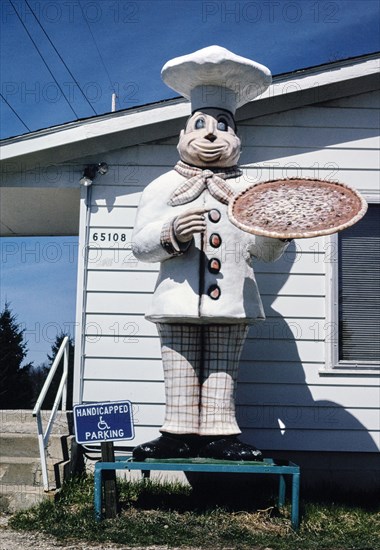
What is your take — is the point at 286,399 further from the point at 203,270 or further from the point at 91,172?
the point at 91,172

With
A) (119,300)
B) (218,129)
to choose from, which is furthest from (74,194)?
(218,129)

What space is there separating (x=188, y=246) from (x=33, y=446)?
1928 mm

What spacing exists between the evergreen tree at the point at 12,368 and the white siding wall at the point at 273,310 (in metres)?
4.44

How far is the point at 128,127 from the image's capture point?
229 inches

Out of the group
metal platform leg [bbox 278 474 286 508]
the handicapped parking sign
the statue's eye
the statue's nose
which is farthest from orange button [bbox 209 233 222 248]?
metal platform leg [bbox 278 474 286 508]

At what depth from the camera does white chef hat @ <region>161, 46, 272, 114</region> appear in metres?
4.91

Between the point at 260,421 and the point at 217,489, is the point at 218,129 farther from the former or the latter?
the point at 217,489

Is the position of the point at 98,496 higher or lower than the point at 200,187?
lower

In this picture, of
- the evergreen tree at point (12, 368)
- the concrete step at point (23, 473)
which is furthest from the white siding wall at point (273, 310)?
the evergreen tree at point (12, 368)

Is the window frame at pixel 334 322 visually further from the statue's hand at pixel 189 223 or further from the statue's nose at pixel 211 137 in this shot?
the statue's hand at pixel 189 223

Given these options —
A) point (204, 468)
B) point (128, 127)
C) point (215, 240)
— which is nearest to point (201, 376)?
point (204, 468)

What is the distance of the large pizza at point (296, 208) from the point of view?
170 inches

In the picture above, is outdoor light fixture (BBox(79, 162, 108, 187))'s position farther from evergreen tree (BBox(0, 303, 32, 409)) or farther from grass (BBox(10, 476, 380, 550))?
evergreen tree (BBox(0, 303, 32, 409))

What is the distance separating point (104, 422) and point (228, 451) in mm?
794
